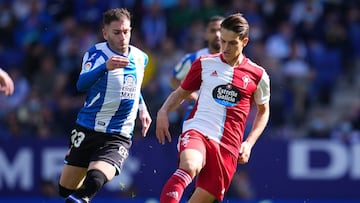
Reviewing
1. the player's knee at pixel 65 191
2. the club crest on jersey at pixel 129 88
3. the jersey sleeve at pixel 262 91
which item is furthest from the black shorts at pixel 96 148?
the jersey sleeve at pixel 262 91

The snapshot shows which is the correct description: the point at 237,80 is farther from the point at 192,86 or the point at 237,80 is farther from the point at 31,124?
the point at 31,124

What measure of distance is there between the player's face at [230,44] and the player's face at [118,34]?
1035 mm

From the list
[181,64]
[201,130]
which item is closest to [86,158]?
[201,130]

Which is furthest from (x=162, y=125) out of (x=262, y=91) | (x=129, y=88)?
(x=262, y=91)

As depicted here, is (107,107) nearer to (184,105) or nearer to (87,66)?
(87,66)

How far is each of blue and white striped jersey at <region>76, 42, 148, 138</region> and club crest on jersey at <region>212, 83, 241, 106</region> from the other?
3.27 feet

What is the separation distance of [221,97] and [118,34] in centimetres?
124

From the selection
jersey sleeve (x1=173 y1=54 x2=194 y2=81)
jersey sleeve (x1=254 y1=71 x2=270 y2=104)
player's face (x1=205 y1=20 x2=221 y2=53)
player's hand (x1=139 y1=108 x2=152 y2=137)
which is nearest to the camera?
jersey sleeve (x1=254 y1=71 x2=270 y2=104)

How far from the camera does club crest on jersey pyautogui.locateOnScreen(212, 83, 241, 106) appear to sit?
9602mm

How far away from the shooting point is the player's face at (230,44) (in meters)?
9.48

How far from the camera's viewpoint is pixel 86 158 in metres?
10.2

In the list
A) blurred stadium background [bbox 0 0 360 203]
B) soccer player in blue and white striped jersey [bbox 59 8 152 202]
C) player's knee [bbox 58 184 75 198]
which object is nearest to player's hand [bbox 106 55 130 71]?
soccer player in blue and white striped jersey [bbox 59 8 152 202]

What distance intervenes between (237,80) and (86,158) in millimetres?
1783

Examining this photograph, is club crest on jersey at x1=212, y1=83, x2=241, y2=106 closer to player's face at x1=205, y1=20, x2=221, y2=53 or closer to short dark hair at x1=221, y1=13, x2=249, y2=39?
short dark hair at x1=221, y1=13, x2=249, y2=39
